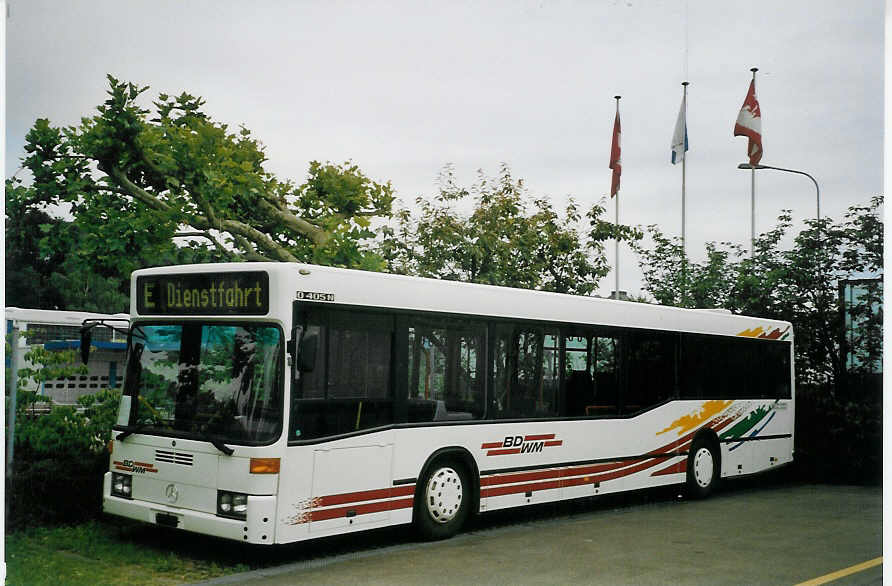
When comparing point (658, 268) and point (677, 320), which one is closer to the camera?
point (677, 320)

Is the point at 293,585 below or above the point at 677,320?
below

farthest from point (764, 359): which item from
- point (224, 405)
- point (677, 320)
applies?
point (224, 405)

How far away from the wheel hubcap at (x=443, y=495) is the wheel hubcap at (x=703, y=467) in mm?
4567

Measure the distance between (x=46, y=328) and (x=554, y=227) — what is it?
10.1 m

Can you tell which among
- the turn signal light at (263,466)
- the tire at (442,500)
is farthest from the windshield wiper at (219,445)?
the tire at (442,500)

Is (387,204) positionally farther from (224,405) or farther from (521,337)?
(224,405)

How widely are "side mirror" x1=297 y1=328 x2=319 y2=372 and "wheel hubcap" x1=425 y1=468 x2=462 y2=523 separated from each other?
76.3 inches

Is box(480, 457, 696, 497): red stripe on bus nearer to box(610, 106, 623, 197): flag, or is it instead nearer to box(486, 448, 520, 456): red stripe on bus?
box(486, 448, 520, 456): red stripe on bus

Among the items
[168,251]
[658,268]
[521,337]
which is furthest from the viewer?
[658,268]

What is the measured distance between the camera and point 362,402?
842 cm

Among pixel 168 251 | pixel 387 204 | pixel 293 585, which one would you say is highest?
pixel 387 204

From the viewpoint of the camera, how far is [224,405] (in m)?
7.83

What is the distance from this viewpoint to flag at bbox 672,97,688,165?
2327cm

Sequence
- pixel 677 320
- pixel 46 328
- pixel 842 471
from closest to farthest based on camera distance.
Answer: pixel 46 328 → pixel 677 320 → pixel 842 471
